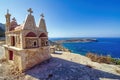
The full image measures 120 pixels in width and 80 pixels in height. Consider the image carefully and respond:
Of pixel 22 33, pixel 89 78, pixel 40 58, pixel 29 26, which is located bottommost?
pixel 89 78

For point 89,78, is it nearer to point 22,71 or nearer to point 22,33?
point 22,71

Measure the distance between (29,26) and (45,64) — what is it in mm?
5171

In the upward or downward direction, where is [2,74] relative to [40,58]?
downward

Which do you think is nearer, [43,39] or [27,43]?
[27,43]

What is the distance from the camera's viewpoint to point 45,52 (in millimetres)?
15992

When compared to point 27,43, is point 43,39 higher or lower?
higher

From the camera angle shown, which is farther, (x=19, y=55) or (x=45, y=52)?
(x=45, y=52)

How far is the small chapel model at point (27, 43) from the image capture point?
508 inches

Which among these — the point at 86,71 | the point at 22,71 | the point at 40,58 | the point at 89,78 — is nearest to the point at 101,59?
the point at 86,71

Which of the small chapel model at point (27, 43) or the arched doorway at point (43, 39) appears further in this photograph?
the arched doorway at point (43, 39)

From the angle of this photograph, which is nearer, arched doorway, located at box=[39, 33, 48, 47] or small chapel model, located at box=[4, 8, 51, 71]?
small chapel model, located at box=[4, 8, 51, 71]

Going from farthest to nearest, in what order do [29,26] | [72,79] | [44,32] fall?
[44,32]
[29,26]
[72,79]

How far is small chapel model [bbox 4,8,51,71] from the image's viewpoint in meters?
12.9

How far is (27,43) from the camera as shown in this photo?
13453 millimetres
